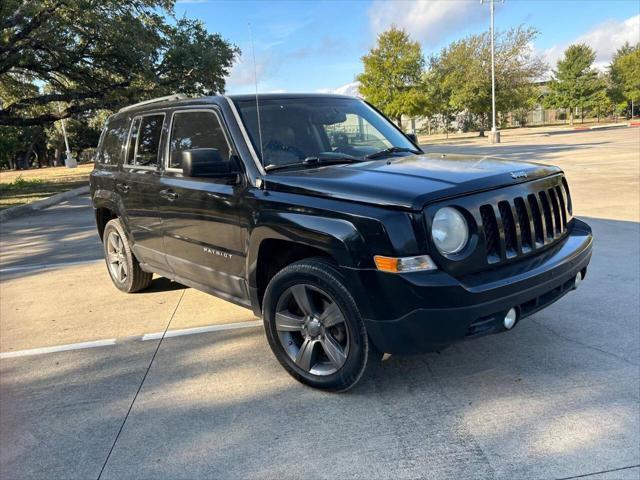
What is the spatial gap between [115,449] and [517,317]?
2.41 m

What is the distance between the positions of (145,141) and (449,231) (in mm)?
3248

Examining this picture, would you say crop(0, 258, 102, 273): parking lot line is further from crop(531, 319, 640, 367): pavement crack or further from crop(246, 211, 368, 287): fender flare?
crop(531, 319, 640, 367): pavement crack

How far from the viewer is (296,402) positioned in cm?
331

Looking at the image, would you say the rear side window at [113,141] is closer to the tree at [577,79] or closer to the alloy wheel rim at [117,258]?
the alloy wheel rim at [117,258]

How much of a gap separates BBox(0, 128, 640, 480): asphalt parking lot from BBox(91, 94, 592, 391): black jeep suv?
420mm

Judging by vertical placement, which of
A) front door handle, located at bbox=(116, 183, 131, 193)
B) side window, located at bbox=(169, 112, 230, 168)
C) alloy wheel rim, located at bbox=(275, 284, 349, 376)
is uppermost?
side window, located at bbox=(169, 112, 230, 168)

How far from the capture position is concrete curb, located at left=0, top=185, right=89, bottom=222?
42.6 feet

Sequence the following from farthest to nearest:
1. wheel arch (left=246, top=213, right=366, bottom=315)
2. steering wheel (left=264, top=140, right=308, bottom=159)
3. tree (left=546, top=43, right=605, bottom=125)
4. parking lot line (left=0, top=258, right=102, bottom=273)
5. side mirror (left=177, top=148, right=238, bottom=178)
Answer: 1. tree (left=546, top=43, right=605, bottom=125)
2. parking lot line (left=0, top=258, right=102, bottom=273)
3. steering wheel (left=264, top=140, right=308, bottom=159)
4. side mirror (left=177, top=148, right=238, bottom=178)
5. wheel arch (left=246, top=213, right=366, bottom=315)

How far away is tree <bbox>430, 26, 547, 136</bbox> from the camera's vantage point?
43.8 meters

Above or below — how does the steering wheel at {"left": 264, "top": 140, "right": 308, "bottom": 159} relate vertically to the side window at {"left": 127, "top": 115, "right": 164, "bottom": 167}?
below

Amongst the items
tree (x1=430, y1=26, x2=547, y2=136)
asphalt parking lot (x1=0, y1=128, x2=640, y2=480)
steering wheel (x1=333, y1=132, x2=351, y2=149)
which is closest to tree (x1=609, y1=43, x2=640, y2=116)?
tree (x1=430, y1=26, x2=547, y2=136)

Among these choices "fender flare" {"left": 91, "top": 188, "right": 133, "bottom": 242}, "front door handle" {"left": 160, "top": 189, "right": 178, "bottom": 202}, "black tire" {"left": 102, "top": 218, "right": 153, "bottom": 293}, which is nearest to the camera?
"front door handle" {"left": 160, "top": 189, "right": 178, "bottom": 202}

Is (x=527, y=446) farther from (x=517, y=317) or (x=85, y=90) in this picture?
(x=85, y=90)

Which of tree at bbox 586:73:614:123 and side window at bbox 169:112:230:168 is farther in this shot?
tree at bbox 586:73:614:123
